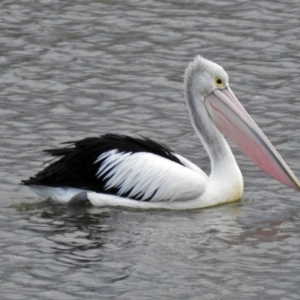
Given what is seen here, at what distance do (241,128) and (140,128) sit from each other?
1444 mm

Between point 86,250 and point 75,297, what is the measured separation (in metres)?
0.89

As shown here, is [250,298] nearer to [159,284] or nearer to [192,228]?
[159,284]

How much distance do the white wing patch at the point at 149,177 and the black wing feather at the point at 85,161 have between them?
1.6 inches

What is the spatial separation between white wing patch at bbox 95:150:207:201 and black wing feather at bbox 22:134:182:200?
0.04 m

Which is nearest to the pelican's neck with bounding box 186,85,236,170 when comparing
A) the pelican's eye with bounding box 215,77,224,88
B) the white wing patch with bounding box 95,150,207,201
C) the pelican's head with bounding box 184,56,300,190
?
the pelican's head with bounding box 184,56,300,190

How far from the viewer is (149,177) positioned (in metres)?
8.95

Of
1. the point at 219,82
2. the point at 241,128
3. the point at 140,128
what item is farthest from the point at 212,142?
the point at 140,128

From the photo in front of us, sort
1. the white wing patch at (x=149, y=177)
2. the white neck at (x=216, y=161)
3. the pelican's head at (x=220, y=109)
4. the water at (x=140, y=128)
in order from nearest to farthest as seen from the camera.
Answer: the water at (x=140, y=128) → the white wing patch at (x=149, y=177) → the white neck at (x=216, y=161) → the pelican's head at (x=220, y=109)

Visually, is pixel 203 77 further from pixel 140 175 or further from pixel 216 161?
pixel 140 175

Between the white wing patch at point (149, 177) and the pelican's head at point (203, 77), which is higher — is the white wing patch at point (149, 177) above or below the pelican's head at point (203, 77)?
below

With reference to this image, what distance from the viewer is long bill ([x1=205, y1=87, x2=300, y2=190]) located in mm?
9219

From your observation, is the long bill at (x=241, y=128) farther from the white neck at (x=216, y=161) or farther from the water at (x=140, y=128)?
the water at (x=140, y=128)

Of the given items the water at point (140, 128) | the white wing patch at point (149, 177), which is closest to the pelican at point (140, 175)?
the white wing patch at point (149, 177)

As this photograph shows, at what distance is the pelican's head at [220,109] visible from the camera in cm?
930
